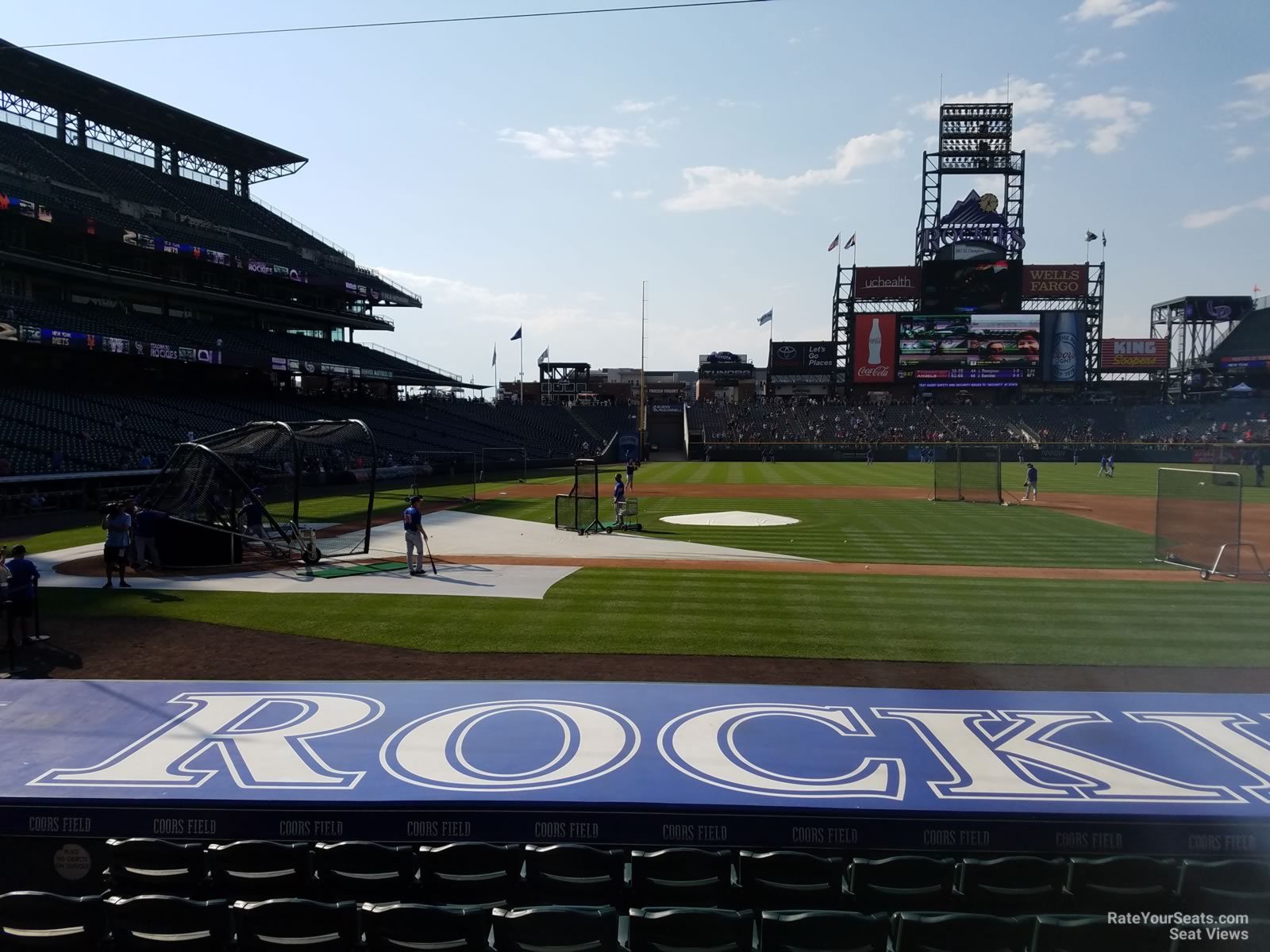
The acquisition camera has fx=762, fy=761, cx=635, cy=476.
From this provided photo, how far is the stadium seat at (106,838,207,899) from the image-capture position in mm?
5684

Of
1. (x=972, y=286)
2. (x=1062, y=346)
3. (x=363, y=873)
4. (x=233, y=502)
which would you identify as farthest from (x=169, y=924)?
(x=1062, y=346)

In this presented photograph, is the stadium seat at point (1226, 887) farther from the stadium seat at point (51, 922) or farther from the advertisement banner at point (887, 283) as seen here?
the advertisement banner at point (887, 283)

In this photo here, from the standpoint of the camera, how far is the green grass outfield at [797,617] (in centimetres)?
1262

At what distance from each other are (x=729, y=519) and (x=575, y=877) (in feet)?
80.4

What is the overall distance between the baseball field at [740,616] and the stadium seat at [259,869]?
5.45 metres

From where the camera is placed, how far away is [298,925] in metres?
4.94


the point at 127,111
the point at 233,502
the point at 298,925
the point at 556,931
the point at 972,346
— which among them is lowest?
the point at 298,925

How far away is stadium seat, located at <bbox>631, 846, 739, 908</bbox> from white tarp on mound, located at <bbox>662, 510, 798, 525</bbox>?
22.9 meters

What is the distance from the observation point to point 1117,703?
10086 mm

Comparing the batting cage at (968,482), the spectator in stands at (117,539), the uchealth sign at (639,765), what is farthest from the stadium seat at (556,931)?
the batting cage at (968,482)

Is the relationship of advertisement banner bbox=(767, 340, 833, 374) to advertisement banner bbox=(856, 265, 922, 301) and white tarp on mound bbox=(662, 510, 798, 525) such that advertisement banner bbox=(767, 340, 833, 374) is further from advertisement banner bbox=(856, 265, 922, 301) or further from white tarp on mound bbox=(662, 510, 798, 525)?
white tarp on mound bbox=(662, 510, 798, 525)

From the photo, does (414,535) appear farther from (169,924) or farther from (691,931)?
(691,931)

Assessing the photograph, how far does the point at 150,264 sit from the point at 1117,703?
57328 millimetres

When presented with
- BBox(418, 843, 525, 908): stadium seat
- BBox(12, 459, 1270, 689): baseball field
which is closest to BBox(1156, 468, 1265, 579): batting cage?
BBox(12, 459, 1270, 689): baseball field
